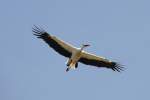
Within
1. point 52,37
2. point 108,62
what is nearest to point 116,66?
point 108,62

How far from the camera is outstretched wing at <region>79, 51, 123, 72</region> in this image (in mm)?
67688

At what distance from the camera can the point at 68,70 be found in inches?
2596

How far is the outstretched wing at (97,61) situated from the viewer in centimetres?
6769

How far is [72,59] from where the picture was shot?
2625 inches

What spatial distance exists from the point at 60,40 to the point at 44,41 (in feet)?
3.40

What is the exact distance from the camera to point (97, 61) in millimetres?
68375

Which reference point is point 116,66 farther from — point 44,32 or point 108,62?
point 44,32

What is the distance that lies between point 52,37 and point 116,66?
16.3ft

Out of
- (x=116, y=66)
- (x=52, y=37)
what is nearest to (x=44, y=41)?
(x=52, y=37)

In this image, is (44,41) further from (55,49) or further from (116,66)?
(116,66)

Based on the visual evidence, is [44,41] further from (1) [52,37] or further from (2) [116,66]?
(2) [116,66]

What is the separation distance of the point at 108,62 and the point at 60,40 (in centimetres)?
374

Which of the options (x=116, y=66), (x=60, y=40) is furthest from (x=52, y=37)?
(x=116, y=66)

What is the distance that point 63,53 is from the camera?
220 feet
